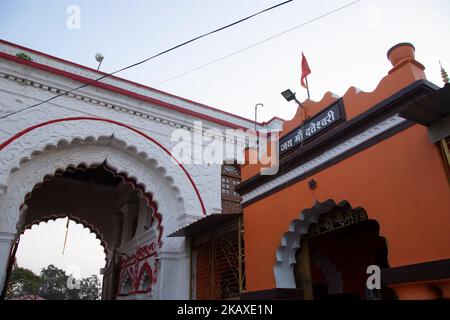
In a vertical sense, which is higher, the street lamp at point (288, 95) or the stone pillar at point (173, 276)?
the street lamp at point (288, 95)

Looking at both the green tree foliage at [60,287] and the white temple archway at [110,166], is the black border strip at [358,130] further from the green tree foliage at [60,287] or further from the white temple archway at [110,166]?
the green tree foliage at [60,287]

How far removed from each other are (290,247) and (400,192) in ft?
6.42

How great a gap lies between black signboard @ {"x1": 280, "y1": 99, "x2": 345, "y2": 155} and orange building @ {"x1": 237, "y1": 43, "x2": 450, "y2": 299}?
0.02m

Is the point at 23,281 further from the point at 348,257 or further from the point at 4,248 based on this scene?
the point at 348,257

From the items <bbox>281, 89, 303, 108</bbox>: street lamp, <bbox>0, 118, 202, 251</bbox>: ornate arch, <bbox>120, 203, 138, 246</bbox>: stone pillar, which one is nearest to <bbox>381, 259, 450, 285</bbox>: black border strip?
<bbox>281, 89, 303, 108</bbox>: street lamp

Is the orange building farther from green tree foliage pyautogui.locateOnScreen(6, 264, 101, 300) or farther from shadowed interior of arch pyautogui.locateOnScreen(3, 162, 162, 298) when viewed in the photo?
green tree foliage pyautogui.locateOnScreen(6, 264, 101, 300)

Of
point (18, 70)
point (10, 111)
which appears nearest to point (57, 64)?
point (18, 70)

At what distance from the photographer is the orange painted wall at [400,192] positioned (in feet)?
10.5

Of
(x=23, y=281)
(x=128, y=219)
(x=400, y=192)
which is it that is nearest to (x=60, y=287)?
(x=23, y=281)

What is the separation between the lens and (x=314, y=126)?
505cm

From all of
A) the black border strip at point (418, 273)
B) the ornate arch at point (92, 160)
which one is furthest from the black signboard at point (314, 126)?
the ornate arch at point (92, 160)

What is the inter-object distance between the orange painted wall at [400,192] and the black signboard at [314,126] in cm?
62

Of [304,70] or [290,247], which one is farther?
[304,70]
